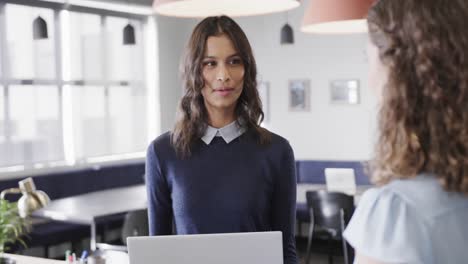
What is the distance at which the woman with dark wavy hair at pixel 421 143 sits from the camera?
90 cm

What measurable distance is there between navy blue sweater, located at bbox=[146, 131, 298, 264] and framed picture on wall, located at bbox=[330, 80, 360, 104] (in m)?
5.66

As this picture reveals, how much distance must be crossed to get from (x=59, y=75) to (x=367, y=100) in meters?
3.88

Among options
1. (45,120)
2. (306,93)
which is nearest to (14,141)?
(45,120)

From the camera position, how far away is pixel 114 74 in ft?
25.4

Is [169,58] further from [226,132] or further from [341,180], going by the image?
[226,132]

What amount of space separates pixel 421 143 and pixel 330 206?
4.26 metres

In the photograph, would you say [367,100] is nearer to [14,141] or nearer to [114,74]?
[114,74]

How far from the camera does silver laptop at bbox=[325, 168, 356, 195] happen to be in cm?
551

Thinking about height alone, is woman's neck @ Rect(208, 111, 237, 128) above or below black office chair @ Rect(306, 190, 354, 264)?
above

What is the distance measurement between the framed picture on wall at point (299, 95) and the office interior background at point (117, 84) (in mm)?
71

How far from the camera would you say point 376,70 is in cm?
100

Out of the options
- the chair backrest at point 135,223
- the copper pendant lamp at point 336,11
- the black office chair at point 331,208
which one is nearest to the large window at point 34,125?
the chair backrest at point 135,223

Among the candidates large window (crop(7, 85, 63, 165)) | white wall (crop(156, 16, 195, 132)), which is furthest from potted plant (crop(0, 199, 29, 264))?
white wall (crop(156, 16, 195, 132))

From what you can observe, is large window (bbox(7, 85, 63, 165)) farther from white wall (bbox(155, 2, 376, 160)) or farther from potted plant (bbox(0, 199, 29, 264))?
potted plant (bbox(0, 199, 29, 264))
